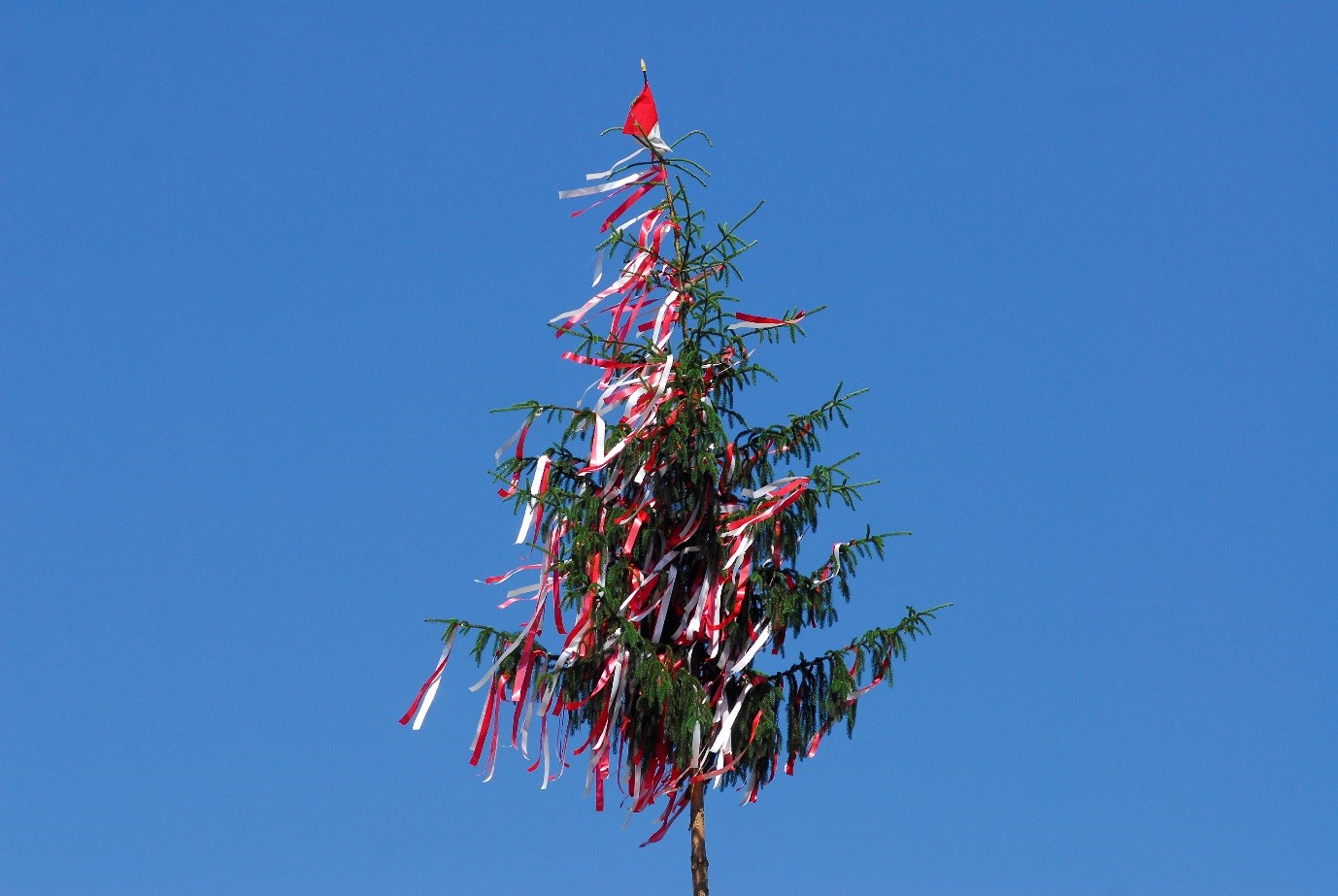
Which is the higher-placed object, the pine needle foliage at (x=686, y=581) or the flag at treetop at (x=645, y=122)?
the flag at treetop at (x=645, y=122)

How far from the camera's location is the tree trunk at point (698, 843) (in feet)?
46.2

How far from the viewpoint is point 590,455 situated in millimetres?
14414

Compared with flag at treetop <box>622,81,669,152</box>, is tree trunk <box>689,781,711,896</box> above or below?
below

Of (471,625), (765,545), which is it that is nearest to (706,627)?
(765,545)

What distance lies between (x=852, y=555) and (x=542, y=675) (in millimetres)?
2481

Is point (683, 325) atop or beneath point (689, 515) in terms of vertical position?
atop

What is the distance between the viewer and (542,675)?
46.1 ft

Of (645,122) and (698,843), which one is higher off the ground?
(645,122)

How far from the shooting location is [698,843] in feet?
46.5

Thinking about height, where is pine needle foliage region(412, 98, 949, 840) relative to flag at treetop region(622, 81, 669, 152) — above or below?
below

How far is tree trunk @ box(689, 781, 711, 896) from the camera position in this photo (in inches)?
554

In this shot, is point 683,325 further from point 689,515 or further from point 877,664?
point 877,664

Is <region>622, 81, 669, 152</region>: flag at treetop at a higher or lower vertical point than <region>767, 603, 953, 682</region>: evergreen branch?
higher

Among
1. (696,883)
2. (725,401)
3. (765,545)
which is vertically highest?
(725,401)
